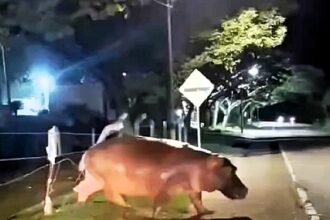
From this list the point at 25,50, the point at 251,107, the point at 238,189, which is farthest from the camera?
the point at 25,50

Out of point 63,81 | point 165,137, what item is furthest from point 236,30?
point 63,81

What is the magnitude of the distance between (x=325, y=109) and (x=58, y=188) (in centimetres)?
158

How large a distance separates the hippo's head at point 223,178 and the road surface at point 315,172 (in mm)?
675

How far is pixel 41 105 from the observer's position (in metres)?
3.62

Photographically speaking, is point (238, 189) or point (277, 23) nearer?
point (238, 189)

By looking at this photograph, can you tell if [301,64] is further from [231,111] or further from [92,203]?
[92,203]

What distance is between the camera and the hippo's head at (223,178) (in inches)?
125

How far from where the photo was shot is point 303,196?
400cm

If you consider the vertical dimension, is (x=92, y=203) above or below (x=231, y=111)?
below

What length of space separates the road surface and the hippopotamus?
81 centimetres

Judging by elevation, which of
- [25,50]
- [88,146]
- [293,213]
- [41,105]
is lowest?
[293,213]

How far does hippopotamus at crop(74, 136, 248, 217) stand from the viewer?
10.4ft

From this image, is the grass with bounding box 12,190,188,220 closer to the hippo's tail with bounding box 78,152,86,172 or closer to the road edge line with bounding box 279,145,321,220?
the hippo's tail with bounding box 78,152,86,172

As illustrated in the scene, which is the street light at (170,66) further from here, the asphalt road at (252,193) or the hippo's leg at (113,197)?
the hippo's leg at (113,197)
